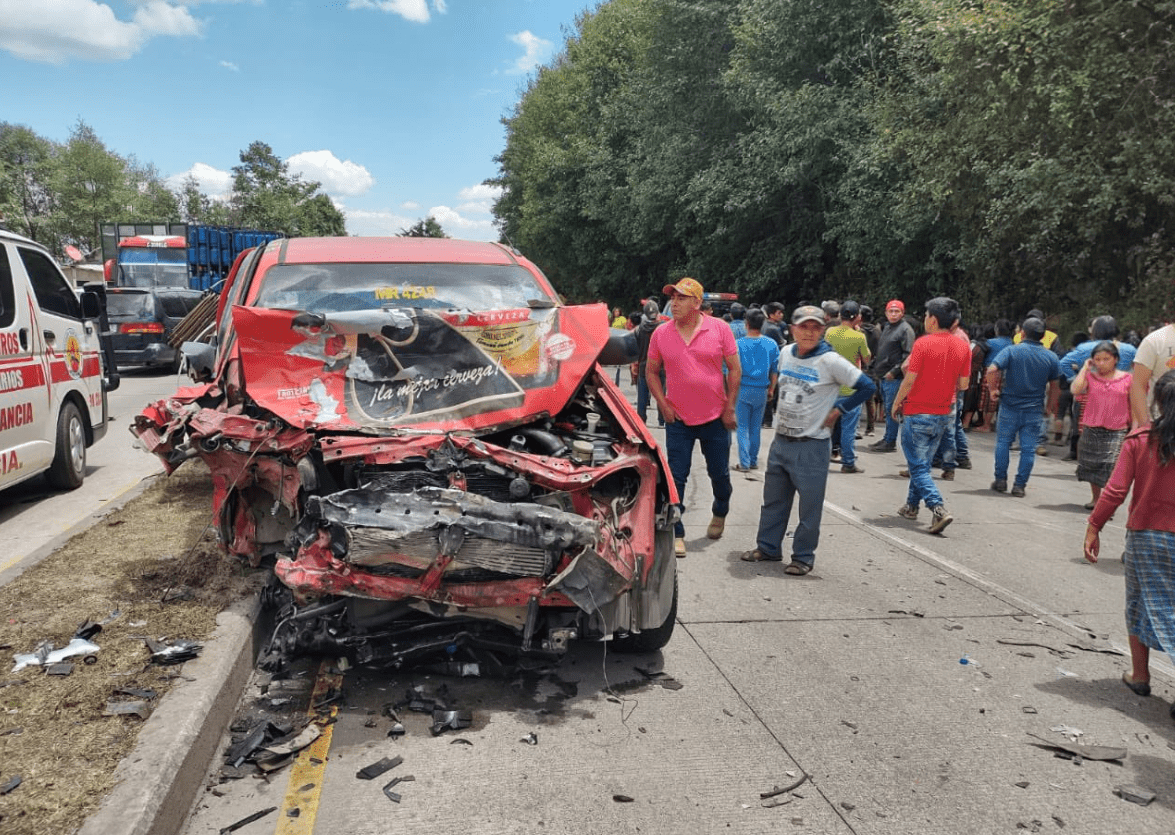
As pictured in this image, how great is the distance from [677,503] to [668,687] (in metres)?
0.89

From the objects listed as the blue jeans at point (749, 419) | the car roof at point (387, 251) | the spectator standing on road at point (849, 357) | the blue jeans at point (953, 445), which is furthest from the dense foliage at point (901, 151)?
the car roof at point (387, 251)

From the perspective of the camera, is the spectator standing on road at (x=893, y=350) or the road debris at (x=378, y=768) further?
the spectator standing on road at (x=893, y=350)

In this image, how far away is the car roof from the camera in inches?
223

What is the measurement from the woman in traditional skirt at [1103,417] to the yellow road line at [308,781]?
6.85m

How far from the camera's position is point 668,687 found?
13.8ft

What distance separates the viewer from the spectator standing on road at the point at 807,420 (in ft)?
19.4

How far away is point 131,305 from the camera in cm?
1942

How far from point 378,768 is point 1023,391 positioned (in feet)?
26.1

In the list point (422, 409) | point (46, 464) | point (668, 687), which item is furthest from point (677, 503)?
point (46, 464)

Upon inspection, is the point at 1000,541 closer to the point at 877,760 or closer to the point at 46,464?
the point at 877,760

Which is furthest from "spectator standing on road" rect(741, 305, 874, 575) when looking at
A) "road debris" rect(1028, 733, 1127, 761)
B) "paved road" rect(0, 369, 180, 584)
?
"paved road" rect(0, 369, 180, 584)

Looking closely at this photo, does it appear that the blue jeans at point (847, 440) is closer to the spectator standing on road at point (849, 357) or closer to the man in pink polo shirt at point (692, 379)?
the spectator standing on road at point (849, 357)

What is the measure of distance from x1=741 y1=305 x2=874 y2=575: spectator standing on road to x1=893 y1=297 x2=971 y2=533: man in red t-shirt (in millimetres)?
1649

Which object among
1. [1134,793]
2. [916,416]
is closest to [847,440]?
[916,416]
